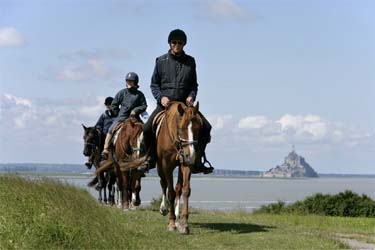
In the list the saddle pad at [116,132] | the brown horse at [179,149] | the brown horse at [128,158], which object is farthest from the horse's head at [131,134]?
the brown horse at [179,149]

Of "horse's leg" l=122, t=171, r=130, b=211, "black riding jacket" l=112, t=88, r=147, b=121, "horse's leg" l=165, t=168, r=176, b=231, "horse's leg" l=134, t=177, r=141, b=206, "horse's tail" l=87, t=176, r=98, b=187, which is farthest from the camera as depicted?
"horse's tail" l=87, t=176, r=98, b=187

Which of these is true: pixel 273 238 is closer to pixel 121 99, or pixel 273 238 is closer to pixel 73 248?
pixel 73 248

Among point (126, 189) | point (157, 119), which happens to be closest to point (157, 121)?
point (157, 119)

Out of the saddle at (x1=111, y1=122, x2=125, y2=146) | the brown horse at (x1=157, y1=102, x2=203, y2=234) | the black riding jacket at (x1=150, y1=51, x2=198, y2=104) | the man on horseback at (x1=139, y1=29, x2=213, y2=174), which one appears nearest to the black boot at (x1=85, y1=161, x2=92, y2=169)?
the saddle at (x1=111, y1=122, x2=125, y2=146)

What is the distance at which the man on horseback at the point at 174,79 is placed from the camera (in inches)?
570

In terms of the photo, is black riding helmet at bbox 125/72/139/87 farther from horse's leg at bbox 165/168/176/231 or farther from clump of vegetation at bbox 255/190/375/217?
clump of vegetation at bbox 255/190/375/217

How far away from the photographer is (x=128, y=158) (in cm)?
1870

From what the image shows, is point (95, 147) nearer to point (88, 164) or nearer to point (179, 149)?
point (88, 164)

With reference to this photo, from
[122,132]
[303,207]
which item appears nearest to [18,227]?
[122,132]

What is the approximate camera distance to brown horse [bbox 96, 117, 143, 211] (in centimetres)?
1853

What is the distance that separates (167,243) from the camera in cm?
1255

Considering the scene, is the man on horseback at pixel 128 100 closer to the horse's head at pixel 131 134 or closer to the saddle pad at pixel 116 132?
the saddle pad at pixel 116 132

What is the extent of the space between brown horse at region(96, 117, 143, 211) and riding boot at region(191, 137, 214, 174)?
3624 millimetres

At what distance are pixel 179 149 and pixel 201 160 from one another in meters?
0.90
